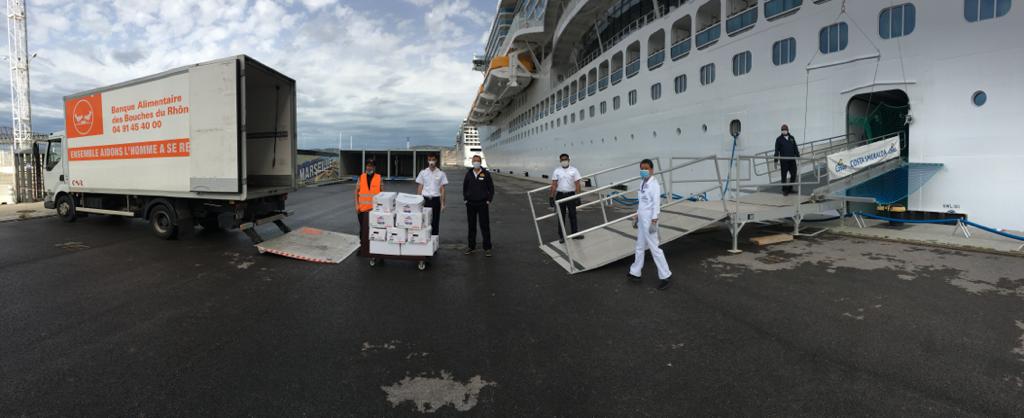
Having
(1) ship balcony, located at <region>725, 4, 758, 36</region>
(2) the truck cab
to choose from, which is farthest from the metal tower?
(1) ship balcony, located at <region>725, 4, 758, 36</region>

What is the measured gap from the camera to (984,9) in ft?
26.7

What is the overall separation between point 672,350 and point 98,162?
1128cm

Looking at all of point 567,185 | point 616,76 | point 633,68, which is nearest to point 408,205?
Answer: point 567,185

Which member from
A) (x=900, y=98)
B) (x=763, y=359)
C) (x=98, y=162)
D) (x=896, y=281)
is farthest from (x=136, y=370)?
(x=900, y=98)

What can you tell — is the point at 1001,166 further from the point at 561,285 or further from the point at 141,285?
the point at 141,285

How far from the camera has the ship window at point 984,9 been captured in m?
7.98

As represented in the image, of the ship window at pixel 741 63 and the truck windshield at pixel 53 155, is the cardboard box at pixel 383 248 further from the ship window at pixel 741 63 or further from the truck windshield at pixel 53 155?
the ship window at pixel 741 63

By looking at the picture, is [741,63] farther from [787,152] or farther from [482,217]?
[482,217]

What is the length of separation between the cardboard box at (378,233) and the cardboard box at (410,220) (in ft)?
0.73

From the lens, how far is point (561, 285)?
5.58 metres

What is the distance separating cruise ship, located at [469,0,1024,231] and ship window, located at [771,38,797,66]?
0.08ft

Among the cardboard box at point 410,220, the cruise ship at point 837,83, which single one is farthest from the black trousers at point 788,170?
the cardboard box at point 410,220

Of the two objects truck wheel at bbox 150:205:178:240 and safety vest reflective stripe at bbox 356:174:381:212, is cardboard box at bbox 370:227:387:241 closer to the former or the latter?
safety vest reflective stripe at bbox 356:174:381:212

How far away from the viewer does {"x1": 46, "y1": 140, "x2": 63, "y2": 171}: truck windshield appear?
34.9ft
